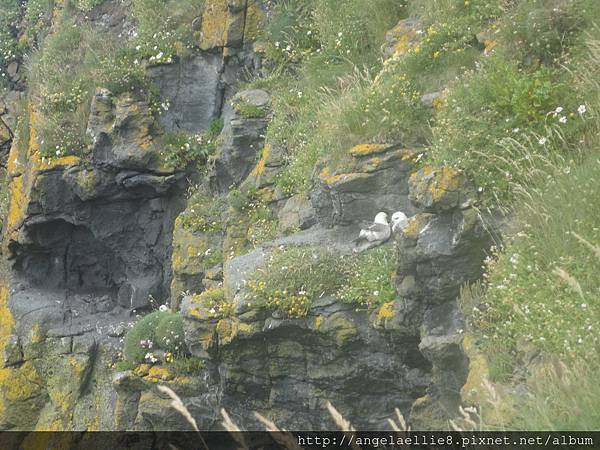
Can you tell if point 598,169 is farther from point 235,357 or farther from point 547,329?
point 235,357

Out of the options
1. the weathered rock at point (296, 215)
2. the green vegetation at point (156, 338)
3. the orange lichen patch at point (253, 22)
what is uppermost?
the orange lichen patch at point (253, 22)

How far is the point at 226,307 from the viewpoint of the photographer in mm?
9273

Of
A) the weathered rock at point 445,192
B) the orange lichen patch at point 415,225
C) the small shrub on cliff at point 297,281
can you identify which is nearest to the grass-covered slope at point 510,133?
the weathered rock at point 445,192

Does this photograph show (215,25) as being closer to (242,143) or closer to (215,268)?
(242,143)

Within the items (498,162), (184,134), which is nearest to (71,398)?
(184,134)

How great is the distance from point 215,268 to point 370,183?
142 inches

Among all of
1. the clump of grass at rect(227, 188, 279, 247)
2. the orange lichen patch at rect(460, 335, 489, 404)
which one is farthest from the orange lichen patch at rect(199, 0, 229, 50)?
the orange lichen patch at rect(460, 335, 489, 404)

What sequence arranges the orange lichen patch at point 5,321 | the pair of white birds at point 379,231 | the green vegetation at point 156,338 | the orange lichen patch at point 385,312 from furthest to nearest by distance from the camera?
1. the orange lichen patch at point 5,321
2. the green vegetation at point 156,338
3. the pair of white birds at point 379,231
4. the orange lichen patch at point 385,312

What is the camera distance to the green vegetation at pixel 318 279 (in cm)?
841

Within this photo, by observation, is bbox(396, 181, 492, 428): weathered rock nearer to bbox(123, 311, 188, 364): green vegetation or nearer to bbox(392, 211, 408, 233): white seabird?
bbox(392, 211, 408, 233): white seabird

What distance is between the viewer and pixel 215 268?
475 inches

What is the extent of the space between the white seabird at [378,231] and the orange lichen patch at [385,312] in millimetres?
1186

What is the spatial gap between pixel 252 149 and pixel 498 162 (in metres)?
6.59

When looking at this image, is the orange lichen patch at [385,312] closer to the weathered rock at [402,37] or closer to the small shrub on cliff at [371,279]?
the small shrub on cliff at [371,279]
